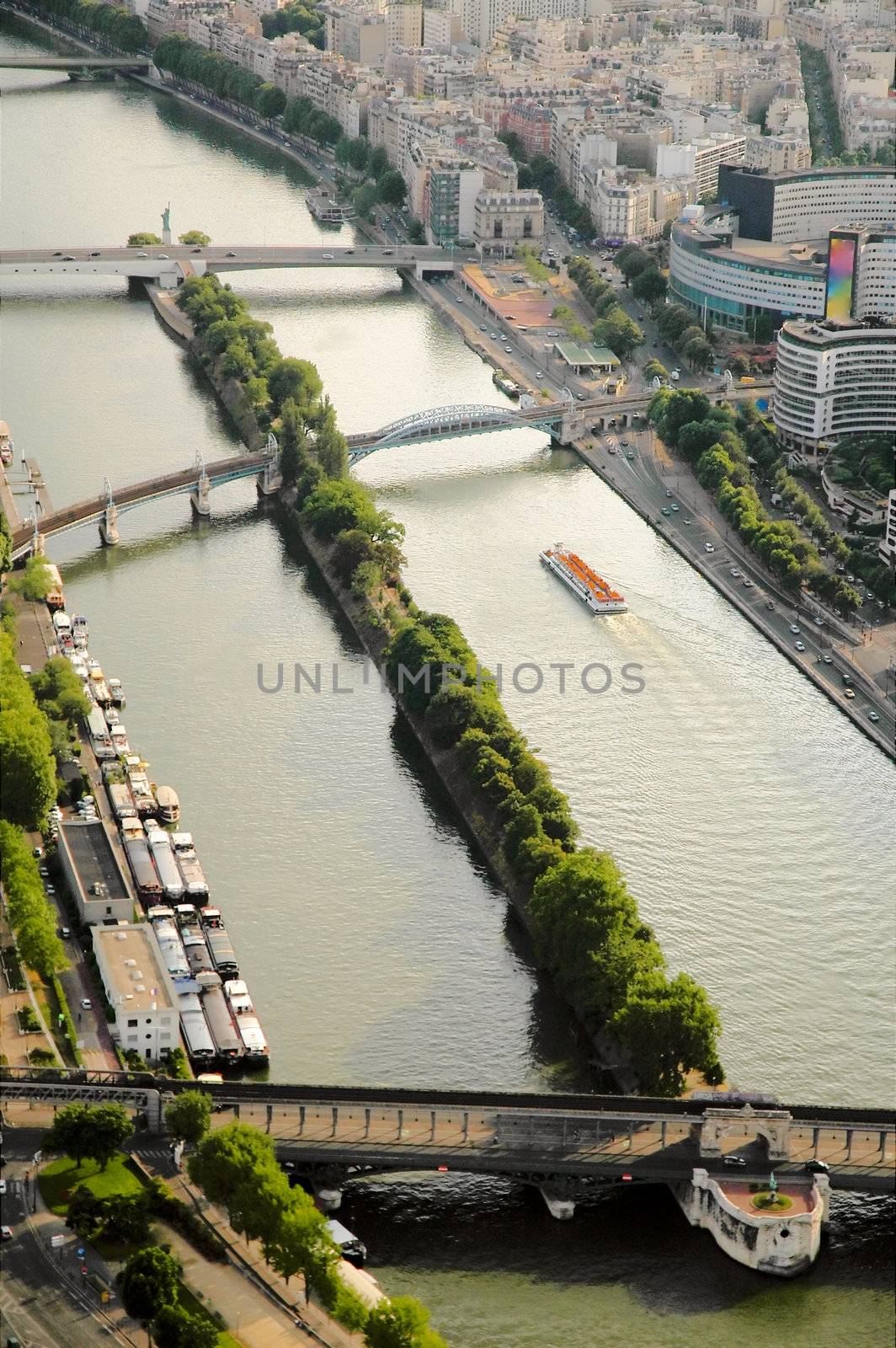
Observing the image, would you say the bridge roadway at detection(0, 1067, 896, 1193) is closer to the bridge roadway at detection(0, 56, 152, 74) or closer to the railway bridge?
the railway bridge

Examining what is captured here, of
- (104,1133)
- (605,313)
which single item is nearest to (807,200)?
(605,313)

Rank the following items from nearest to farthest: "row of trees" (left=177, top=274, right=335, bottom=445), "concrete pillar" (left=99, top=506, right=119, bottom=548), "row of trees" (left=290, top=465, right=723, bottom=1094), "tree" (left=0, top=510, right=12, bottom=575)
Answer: "row of trees" (left=290, top=465, right=723, bottom=1094) < "tree" (left=0, top=510, right=12, bottom=575) < "concrete pillar" (left=99, top=506, right=119, bottom=548) < "row of trees" (left=177, top=274, right=335, bottom=445)

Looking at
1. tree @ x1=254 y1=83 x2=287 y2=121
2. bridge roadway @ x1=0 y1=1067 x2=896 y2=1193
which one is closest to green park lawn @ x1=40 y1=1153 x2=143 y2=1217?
bridge roadway @ x1=0 y1=1067 x2=896 y2=1193

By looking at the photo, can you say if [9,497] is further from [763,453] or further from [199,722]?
[763,453]

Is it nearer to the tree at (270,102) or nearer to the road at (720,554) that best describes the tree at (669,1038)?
the road at (720,554)

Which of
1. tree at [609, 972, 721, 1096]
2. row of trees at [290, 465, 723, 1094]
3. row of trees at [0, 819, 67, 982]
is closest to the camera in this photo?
tree at [609, 972, 721, 1096]

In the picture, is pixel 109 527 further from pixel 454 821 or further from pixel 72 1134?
pixel 72 1134

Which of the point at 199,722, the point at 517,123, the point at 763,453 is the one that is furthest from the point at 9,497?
the point at 517,123
